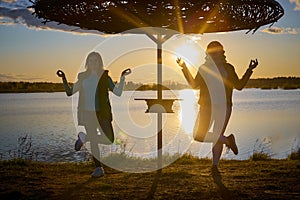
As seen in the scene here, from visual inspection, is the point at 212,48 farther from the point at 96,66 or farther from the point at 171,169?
the point at 171,169

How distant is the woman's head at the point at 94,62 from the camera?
711 centimetres

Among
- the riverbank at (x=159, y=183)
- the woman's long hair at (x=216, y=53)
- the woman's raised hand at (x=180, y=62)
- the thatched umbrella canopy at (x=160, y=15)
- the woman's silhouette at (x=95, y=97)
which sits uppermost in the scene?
the thatched umbrella canopy at (x=160, y=15)

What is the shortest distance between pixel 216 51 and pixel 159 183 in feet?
7.39

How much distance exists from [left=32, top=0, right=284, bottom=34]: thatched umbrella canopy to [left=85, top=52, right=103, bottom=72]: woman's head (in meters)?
0.50

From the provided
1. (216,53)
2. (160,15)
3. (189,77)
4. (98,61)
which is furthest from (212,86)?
(98,61)

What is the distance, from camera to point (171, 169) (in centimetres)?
797

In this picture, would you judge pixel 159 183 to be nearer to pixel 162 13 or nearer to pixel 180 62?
pixel 180 62

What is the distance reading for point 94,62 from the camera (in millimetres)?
7117

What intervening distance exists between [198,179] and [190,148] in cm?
1071

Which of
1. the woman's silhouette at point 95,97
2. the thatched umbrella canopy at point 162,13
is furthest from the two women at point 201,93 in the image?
the thatched umbrella canopy at point 162,13

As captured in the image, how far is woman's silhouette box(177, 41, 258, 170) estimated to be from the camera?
6.89 metres

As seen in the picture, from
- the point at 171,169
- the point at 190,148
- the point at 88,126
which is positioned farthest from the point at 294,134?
the point at 88,126

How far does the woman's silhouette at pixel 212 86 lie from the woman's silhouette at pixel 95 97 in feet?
4.13

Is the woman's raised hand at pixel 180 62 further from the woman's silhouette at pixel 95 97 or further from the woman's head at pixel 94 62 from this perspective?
the woman's head at pixel 94 62
